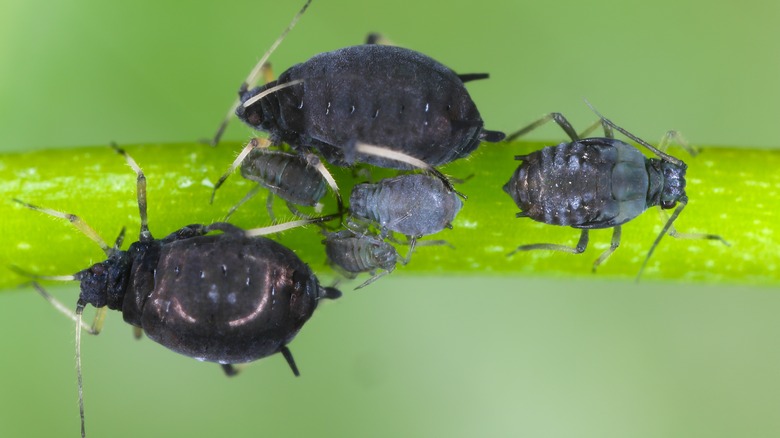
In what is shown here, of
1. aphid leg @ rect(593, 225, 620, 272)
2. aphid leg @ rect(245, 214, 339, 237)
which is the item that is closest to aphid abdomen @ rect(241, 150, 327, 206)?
aphid leg @ rect(245, 214, 339, 237)

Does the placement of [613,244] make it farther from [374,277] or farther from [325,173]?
[325,173]

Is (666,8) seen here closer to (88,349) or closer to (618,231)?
(618,231)

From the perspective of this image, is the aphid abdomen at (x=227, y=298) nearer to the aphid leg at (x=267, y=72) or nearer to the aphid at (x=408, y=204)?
the aphid at (x=408, y=204)

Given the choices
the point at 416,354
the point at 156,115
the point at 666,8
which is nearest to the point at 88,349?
the point at 156,115

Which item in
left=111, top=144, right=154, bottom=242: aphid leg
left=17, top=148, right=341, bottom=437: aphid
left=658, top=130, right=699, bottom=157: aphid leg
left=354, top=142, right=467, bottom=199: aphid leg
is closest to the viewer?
left=17, top=148, right=341, bottom=437: aphid

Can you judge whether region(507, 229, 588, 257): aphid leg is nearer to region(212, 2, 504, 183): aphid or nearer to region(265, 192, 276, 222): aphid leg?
region(212, 2, 504, 183): aphid

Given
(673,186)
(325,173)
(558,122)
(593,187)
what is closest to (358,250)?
(325,173)
